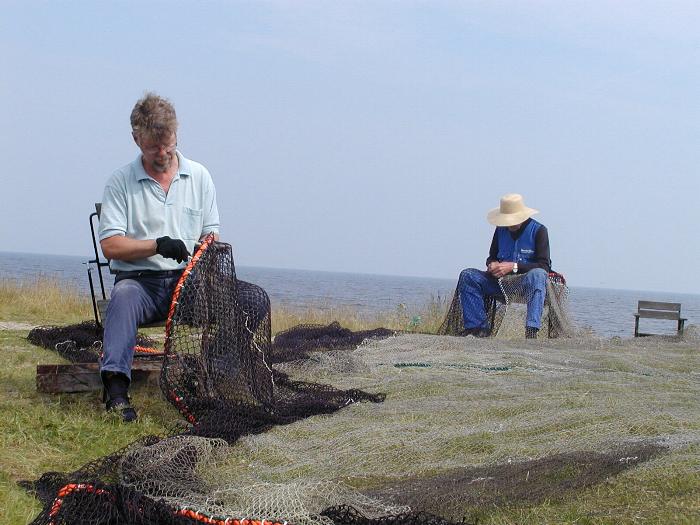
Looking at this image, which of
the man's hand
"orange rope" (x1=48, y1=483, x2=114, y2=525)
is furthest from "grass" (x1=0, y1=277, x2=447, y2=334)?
"orange rope" (x1=48, y1=483, x2=114, y2=525)

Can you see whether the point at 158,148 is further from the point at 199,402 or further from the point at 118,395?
the point at 199,402

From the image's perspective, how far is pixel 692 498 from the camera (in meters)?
2.72

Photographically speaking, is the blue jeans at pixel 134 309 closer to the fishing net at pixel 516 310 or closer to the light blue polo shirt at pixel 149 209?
the light blue polo shirt at pixel 149 209

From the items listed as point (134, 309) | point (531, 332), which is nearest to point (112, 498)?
point (134, 309)

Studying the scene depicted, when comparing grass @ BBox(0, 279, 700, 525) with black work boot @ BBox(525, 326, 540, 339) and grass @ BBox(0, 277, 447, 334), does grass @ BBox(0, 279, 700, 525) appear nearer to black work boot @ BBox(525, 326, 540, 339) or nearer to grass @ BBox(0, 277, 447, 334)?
black work boot @ BBox(525, 326, 540, 339)

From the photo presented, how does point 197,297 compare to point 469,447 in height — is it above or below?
above

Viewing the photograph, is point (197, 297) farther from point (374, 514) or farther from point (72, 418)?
point (374, 514)

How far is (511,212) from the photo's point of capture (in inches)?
318

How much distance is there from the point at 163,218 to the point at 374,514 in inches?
97.4

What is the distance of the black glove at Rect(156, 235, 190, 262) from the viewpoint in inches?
165

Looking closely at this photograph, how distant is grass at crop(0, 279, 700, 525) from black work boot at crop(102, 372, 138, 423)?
0.16ft

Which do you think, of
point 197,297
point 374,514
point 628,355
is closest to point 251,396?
point 197,297

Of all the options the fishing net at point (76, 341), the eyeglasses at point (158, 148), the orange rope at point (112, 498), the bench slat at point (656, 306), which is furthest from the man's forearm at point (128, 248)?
the bench slat at point (656, 306)

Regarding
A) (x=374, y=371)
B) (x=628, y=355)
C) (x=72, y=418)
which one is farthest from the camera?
(x=628, y=355)
